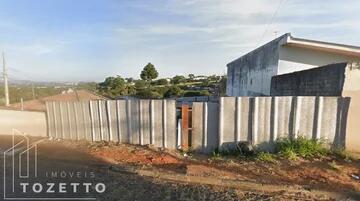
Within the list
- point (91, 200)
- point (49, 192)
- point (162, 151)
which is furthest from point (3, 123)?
point (91, 200)

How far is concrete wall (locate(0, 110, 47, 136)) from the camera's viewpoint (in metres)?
12.0

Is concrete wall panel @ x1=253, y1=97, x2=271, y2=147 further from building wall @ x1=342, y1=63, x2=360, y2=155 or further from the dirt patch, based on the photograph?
building wall @ x1=342, y1=63, x2=360, y2=155

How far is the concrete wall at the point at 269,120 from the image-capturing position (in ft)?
26.2

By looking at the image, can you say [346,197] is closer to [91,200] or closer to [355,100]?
[355,100]

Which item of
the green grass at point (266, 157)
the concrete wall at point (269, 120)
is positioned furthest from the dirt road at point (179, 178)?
the concrete wall at point (269, 120)

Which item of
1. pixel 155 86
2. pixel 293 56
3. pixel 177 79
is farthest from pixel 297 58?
pixel 177 79

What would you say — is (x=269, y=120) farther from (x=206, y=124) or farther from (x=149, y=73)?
(x=149, y=73)

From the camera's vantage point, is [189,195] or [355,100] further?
[355,100]

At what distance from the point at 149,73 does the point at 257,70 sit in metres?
29.3

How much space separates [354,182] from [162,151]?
4336mm

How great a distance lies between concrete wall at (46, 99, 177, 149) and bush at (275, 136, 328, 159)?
8.71 feet

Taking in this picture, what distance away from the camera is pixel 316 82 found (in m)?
9.27

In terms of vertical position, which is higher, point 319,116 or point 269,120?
point 319,116

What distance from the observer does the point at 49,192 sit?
223 inches
